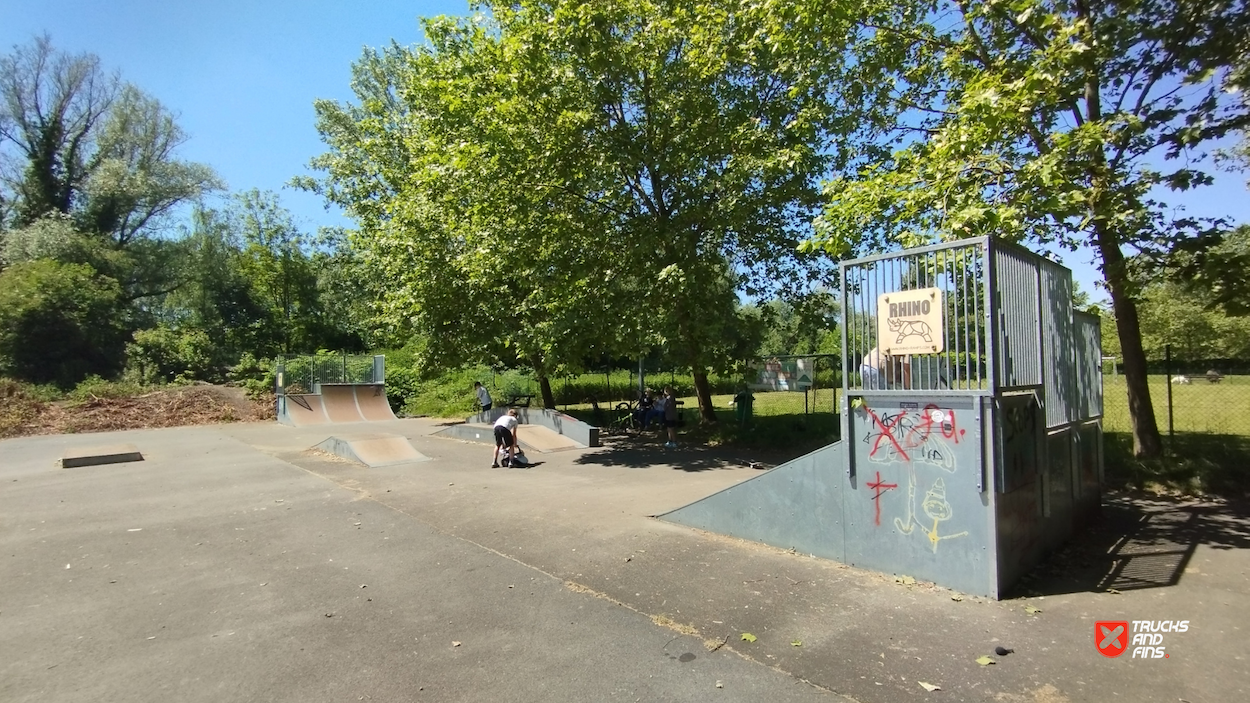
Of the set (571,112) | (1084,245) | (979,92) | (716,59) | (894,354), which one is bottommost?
(894,354)

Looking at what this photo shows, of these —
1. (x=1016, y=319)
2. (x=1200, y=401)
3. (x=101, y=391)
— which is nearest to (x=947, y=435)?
(x=1016, y=319)

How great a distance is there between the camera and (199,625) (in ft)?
16.2

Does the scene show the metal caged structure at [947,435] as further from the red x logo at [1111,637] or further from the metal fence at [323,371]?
the metal fence at [323,371]

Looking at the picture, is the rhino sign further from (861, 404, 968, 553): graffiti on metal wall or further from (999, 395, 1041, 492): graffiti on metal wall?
(999, 395, 1041, 492): graffiti on metal wall

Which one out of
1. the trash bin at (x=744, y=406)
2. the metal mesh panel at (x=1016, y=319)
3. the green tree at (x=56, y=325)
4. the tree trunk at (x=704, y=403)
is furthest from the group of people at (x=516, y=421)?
the green tree at (x=56, y=325)

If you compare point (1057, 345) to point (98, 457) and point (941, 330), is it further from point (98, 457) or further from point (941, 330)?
point (98, 457)

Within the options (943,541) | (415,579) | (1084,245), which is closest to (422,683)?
(415,579)

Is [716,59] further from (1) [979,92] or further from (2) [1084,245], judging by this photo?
Answer: (2) [1084,245]

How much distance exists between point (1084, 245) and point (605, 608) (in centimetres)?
903

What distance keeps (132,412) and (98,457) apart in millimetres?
12774

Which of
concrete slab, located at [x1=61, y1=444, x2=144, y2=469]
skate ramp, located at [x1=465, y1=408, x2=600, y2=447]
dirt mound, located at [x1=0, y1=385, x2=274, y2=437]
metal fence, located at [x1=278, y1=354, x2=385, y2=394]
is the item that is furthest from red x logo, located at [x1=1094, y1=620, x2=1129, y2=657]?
dirt mound, located at [x1=0, y1=385, x2=274, y2=437]

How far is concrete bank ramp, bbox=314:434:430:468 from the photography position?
13531 mm

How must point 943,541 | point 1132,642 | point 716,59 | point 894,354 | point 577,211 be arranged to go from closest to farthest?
point 1132,642 → point 943,541 → point 894,354 → point 716,59 → point 577,211

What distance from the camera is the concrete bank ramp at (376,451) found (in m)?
13.5
